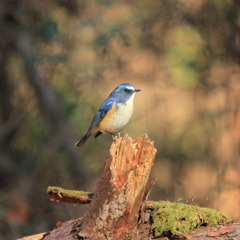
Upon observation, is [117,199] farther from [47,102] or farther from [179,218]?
[47,102]

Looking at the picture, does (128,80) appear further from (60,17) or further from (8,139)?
(8,139)

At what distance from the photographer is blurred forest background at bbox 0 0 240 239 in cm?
874

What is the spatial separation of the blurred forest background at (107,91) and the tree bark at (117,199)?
4319 millimetres

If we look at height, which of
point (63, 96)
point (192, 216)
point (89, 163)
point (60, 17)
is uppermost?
point (60, 17)

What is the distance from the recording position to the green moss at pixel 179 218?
400 centimetres

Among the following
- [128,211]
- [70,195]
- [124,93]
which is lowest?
[128,211]

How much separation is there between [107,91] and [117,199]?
18.9ft

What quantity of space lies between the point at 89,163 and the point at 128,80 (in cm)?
145

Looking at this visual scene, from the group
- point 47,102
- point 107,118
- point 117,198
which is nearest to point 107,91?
point 47,102

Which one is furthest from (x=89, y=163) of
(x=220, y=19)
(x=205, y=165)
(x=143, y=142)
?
(x=143, y=142)

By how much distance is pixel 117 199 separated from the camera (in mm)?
4043

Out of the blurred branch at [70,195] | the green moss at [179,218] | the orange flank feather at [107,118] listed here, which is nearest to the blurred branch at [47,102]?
the orange flank feather at [107,118]

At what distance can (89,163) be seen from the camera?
9492mm

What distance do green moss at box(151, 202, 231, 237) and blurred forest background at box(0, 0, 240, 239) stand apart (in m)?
4.16
